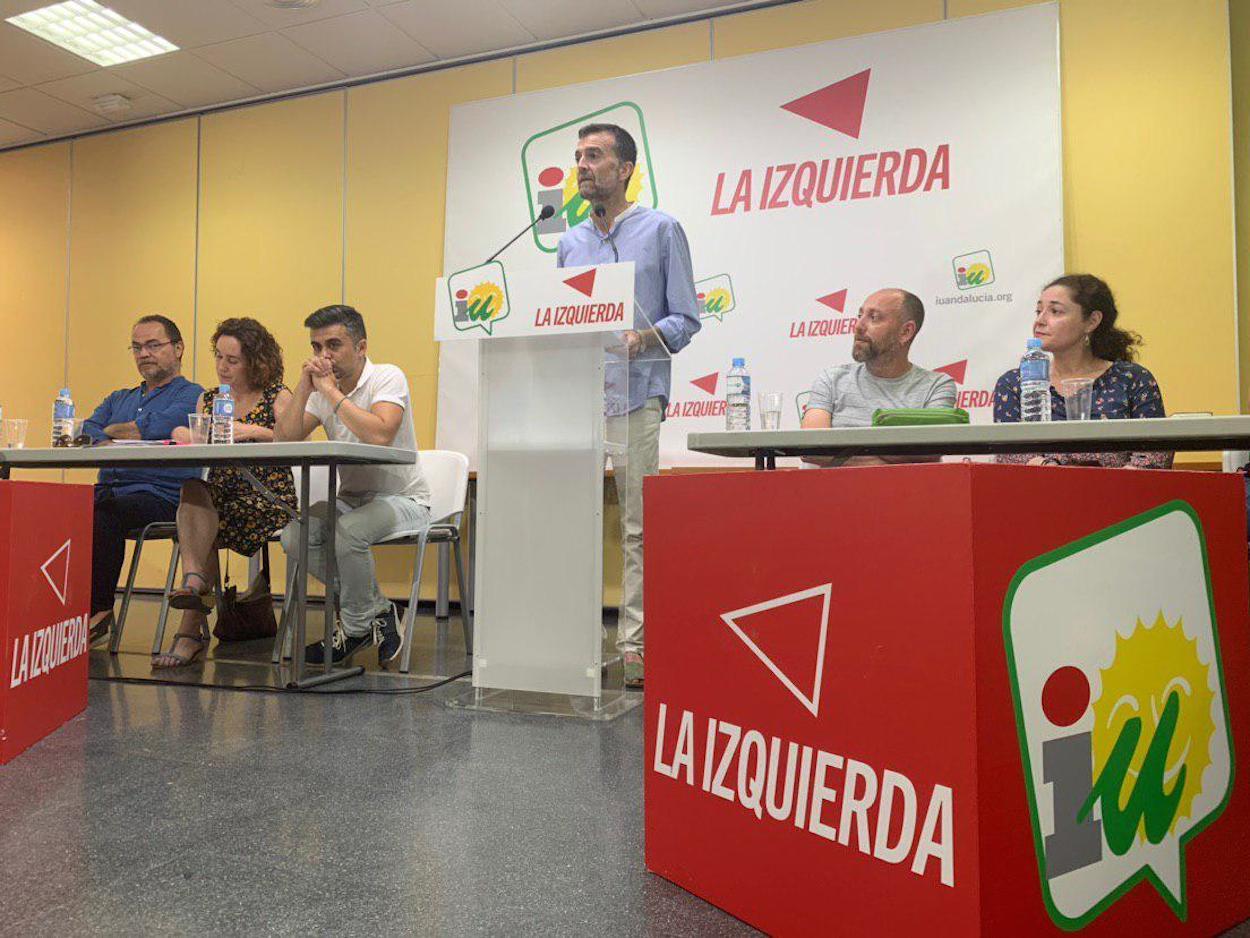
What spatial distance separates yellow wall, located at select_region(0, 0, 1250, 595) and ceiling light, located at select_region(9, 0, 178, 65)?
0.61 meters

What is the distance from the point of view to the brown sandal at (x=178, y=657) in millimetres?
2789

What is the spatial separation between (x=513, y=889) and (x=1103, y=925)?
0.70 m

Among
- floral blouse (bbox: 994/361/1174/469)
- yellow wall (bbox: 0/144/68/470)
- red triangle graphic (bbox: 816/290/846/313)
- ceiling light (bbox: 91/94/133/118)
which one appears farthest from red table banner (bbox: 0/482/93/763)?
yellow wall (bbox: 0/144/68/470)

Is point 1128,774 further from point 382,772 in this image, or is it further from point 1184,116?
point 1184,116

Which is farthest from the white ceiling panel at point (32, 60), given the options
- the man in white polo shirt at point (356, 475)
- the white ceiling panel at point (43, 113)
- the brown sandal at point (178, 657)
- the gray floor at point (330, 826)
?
the gray floor at point (330, 826)

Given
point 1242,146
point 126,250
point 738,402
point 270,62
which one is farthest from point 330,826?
point 126,250

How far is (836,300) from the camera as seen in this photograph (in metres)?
3.73

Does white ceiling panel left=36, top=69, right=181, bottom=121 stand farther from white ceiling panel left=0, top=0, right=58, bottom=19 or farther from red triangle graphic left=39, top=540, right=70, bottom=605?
red triangle graphic left=39, top=540, right=70, bottom=605

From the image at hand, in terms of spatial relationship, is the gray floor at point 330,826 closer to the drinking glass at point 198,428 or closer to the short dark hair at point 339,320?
the drinking glass at point 198,428

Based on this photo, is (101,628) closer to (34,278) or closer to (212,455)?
(212,455)

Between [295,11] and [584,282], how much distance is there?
2965 millimetres

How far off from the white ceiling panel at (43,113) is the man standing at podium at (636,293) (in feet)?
13.2

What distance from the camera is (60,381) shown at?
548 centimetres

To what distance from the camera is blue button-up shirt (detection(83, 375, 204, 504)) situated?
3.21 metres
